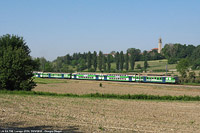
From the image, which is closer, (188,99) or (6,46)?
(188,99)

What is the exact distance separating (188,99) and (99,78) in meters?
56.9

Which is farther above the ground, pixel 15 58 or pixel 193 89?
pixel 15 58

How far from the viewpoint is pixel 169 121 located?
21312mm

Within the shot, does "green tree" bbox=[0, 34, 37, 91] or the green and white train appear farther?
the green and white train

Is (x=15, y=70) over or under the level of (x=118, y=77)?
over

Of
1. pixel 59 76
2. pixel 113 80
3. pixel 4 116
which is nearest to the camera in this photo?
pixel 4 116

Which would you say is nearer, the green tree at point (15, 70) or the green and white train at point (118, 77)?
the green tree at point (15, 70)

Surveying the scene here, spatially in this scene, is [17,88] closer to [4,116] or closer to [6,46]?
[6,46]

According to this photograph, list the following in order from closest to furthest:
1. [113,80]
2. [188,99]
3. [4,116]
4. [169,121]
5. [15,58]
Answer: [4,116], [169,121], [188,99], [15,58], [113,80]

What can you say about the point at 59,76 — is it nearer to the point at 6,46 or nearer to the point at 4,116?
the point at 6,46

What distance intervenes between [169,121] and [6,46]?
129 feet

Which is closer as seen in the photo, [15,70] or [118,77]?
[15,70]

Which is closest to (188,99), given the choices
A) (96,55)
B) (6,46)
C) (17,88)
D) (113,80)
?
(17,88)

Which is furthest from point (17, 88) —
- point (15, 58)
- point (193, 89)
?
point (193, 89)
